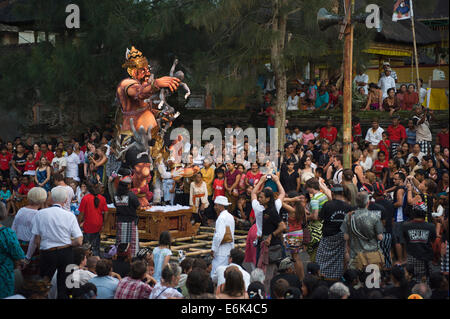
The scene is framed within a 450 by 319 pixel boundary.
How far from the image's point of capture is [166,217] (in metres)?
12.8

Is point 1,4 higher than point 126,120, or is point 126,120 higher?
point 1,4

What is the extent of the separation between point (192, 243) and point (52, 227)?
4.98 m

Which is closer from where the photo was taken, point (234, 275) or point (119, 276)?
point (234, 275)

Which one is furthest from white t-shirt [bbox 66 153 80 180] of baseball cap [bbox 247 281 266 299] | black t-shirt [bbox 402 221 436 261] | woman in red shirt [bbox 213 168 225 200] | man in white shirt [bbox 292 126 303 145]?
baseball cap [bbox 247 281 266 299]

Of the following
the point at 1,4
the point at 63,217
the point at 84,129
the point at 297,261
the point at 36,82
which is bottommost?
the point at 297,261

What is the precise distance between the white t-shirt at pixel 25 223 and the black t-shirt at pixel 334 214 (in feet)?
12.6

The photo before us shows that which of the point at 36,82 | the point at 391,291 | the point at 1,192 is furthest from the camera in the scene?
the point at 36,82

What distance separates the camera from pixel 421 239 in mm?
8586

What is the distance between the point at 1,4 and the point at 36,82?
6941 mm

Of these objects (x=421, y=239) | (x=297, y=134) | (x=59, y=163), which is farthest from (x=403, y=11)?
(x=59, y=163)

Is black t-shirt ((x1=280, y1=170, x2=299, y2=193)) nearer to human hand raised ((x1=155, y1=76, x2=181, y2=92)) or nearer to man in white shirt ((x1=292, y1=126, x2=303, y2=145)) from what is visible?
human hand raised ((x1=155, y1=76, x2=181, y2=92))

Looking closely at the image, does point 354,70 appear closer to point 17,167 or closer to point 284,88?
point 284,88

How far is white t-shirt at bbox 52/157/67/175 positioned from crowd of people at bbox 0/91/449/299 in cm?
205

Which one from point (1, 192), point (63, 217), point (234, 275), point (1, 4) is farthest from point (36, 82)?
point (234, 275)
